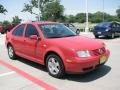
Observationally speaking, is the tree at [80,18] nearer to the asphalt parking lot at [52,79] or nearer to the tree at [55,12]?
the tree at [55,12]

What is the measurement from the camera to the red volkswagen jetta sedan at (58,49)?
240 inches

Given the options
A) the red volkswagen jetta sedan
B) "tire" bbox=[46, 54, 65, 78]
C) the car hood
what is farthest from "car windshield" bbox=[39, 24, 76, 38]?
"tire" bbox=[46, 54, 65, 78]

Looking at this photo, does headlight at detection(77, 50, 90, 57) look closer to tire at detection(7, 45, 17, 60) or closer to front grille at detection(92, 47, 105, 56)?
front grille at detection(92, 47, 105, 56)

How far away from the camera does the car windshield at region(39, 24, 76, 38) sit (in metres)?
7.26

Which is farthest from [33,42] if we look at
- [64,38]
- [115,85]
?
[115,85]

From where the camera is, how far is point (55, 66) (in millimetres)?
6648

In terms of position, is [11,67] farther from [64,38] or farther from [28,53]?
[64,38]

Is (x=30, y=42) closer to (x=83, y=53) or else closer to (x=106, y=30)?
(x=83, y=53)

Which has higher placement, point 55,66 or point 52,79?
point 55,66

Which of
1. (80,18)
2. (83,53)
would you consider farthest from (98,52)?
(80,18)

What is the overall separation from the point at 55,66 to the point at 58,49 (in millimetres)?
547

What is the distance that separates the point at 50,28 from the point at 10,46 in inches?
107

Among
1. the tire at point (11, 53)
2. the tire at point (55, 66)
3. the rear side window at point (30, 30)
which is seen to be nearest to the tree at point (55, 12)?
the tire at point (11, 53)

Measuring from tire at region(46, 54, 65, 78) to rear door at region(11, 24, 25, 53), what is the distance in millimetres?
1806
